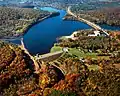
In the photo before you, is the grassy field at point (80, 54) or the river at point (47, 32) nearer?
the grassy field at point (80, 54)

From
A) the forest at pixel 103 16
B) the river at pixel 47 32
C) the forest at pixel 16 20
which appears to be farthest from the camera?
the forest at pixel 103 16

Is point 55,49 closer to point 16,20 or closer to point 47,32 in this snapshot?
point 47,32

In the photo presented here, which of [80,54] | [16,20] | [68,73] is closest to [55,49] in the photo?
[80,54]

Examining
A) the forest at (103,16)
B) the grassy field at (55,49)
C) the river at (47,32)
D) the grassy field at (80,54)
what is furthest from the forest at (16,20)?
the grassy field at (80,54)

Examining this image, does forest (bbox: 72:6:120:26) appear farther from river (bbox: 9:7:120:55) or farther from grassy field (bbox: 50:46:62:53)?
grassy field (bbox: 50:46:62:53)

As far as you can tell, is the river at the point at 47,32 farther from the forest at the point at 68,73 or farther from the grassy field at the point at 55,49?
the forest at the point at 68,73

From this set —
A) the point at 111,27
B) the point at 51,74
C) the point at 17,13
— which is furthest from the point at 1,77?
the point at 17,13

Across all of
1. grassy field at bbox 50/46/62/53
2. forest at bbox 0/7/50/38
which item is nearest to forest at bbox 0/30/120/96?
grassy field at bbox 50/46/62/53

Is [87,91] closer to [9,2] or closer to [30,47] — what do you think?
[30,47]
